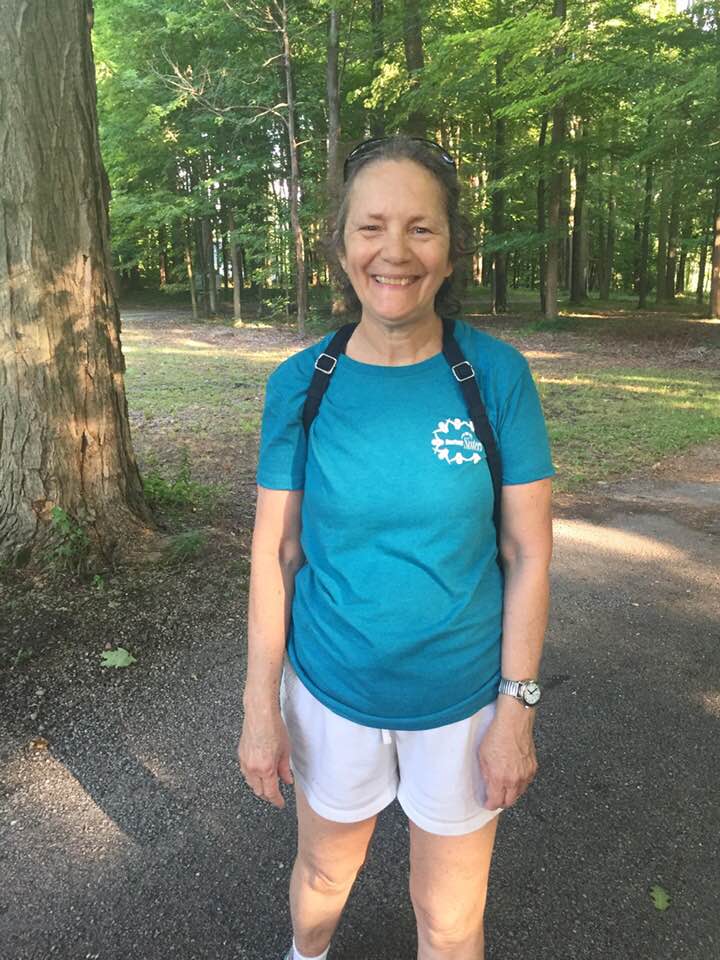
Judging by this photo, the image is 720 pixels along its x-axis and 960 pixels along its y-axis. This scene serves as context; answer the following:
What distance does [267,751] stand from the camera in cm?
164

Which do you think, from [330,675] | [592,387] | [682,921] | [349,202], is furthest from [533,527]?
[592,387]

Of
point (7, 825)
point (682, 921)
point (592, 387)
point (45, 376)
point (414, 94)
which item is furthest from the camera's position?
point (414, 94)

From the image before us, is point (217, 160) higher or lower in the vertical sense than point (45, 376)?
higher

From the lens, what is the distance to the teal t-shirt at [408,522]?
1.43 metres

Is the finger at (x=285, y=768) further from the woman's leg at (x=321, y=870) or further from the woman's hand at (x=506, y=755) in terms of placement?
the woman's hand at (x=506, y=755)

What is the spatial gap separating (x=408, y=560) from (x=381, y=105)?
2118cm

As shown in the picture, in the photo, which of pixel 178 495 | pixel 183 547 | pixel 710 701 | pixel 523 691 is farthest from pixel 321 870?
pixel 178 495

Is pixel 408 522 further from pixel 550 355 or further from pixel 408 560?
pixel 550 355

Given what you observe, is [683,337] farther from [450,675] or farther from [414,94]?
[450,675]

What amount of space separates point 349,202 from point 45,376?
281cm

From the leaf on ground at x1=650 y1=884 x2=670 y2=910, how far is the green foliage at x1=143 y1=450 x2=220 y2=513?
3643 mm

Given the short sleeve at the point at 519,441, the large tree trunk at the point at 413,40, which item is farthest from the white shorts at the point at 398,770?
the large tree trunk at the point at 413,40

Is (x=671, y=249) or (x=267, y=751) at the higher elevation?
(x=671, y=249)

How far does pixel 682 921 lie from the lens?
2150 millimetres
